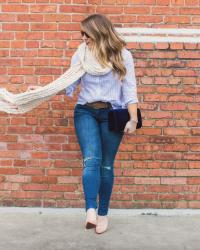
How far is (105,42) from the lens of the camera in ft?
13.0

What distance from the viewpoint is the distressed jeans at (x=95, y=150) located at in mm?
3848

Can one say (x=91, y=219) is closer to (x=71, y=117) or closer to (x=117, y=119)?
(x=117, y=119)

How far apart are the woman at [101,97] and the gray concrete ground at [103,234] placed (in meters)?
0.29

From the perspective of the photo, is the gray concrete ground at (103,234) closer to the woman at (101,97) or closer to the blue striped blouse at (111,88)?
the woman at (101,97)

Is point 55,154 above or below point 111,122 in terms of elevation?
below

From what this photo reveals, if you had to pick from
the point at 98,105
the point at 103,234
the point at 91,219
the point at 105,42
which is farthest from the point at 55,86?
the point at 103,234

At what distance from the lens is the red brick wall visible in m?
4.74

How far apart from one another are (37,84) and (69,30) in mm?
574

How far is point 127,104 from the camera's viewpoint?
4020 millimetres

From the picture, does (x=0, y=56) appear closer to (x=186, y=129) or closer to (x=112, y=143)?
(x=112, y=143)

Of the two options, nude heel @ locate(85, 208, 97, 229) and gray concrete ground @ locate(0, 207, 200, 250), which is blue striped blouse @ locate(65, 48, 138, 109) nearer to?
nude heel @ locate(85, 208, 97, 229)

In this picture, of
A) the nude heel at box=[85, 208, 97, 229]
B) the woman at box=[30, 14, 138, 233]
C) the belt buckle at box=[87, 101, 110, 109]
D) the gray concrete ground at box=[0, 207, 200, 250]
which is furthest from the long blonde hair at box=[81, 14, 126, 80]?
the gray concrete ground at box=[0, 207, 200, 250]

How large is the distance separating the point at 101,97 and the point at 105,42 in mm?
420

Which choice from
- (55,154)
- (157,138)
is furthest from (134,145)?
(55,154)
